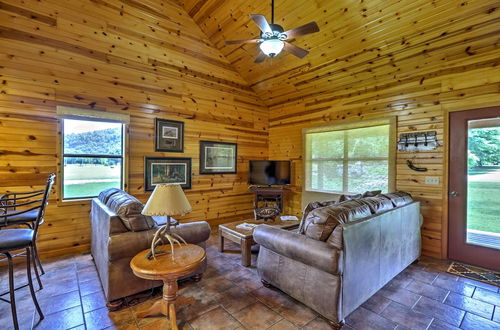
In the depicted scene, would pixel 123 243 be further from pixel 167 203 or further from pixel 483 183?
pixel 483 183

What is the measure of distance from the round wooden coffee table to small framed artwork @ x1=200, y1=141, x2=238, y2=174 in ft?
9.60

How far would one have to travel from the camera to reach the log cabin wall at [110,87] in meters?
3.17

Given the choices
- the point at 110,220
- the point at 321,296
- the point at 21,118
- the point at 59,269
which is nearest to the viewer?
the point at 321,296

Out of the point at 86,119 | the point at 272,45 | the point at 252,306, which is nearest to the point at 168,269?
the point at 252,306

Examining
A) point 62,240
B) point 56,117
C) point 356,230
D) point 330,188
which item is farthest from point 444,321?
point 56,117

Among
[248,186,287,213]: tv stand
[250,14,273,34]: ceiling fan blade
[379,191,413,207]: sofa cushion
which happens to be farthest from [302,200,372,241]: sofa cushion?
[248,186,287,213]: tv stand

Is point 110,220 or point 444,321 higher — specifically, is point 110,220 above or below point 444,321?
above

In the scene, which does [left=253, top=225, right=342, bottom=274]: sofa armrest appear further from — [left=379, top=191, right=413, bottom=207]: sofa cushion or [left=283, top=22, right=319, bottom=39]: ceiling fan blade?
[left=283, top=22, right=319, bottom=39]: ceiling fan blade

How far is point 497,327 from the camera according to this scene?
1.98 m

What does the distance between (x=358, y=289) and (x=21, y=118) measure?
181 inches

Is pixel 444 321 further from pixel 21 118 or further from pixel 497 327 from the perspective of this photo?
pixel 21 118

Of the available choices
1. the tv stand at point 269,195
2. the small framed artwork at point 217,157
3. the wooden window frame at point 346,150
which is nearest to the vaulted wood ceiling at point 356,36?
the wooden window frame at point 346,150

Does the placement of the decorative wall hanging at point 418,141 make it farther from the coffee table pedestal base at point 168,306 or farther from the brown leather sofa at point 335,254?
the coffee table pedestal base at point 168,306

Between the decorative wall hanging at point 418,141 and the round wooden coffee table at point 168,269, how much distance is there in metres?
3.57
